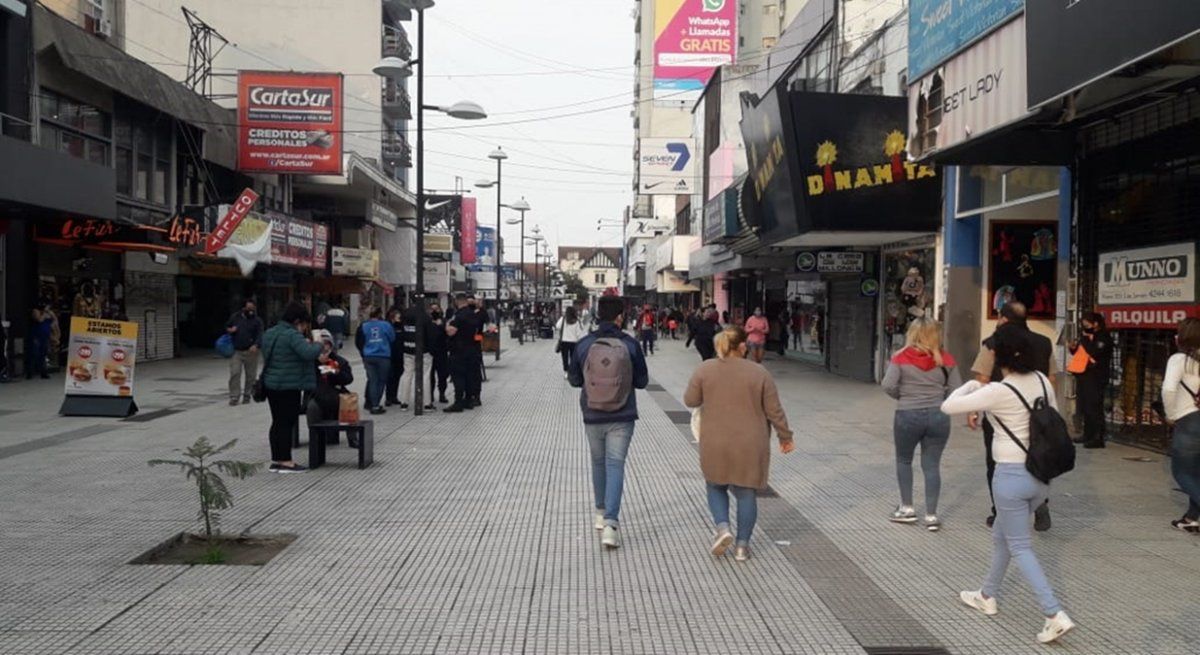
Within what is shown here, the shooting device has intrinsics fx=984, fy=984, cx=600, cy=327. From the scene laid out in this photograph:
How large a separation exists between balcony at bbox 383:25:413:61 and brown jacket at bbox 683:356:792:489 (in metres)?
40.7

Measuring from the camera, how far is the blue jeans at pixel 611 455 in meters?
6.71

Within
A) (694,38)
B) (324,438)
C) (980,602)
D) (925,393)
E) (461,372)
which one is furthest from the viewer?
(694,38)

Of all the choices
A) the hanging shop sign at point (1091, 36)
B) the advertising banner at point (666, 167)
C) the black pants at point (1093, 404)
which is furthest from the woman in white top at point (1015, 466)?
the advertising banner at point (666, 167)

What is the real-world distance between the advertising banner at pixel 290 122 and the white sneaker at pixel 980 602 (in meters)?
24.4

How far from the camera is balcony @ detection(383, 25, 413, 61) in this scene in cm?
4422

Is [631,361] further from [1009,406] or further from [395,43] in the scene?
[395,43]

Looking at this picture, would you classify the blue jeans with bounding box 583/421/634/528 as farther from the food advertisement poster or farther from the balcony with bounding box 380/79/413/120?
the balcony with bounding box 380/79/413/120

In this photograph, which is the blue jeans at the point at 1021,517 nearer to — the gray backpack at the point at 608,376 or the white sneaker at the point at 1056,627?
the white sneaker at the point at 1056,627

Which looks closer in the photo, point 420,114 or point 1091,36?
point 1091,36

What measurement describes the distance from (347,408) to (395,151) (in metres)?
39.0

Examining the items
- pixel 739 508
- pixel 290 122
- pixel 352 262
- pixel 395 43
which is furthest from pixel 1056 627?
pixel 395 43

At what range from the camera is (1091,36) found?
757 centimetres

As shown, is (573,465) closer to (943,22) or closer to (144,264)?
(943,22)

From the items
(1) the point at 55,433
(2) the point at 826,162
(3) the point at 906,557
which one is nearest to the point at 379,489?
(3) the point at 906,557
